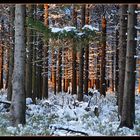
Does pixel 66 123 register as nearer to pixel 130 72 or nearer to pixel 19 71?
pixel 19 71

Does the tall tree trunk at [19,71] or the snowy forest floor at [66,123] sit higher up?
the tall tree trunk at [19,71]

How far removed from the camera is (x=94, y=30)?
15.0m

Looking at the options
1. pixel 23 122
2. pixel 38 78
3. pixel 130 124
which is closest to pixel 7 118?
pixel 23 122

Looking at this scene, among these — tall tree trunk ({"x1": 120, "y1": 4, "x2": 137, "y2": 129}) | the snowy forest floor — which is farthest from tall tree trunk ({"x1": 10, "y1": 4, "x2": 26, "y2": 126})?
tall tree trunk ({"x1": 120, "y1": 4, "x2": 137, "y2": 129})

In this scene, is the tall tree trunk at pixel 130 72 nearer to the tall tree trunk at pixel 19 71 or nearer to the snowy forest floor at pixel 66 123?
the snowy forest floor at pixel 66 123

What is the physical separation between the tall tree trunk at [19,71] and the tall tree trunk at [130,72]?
11.5 feet

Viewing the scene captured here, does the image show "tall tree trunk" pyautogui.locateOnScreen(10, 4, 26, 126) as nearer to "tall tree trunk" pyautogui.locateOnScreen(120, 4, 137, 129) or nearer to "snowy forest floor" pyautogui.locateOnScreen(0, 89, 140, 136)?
"snowy forest floor" pyautogui.locateOnScreen(0, 89, 140, 136)

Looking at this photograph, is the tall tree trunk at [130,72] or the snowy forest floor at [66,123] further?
the tall tree trunk at [130,72]

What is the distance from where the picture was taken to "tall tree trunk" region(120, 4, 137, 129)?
42.9ft

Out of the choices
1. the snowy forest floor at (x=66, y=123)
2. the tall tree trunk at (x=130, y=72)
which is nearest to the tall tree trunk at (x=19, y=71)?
the snowy forest floor at (x=66, y=123)

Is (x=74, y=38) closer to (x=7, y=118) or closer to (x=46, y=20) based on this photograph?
(x=7, y=118)

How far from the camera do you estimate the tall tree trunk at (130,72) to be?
13.1 m

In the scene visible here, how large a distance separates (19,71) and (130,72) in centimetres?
377

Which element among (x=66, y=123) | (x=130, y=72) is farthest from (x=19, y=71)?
Result: (x=130, y=72)
